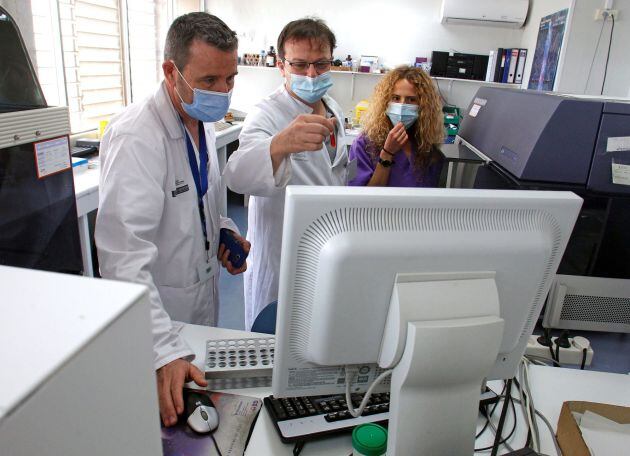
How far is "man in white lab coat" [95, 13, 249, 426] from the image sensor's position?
985 mm

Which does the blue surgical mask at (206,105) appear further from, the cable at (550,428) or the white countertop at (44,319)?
the cable at (550,428)

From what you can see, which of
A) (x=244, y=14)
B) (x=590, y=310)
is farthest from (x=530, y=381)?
(x=244, y=14)

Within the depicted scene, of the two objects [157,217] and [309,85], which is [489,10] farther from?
[157,217]

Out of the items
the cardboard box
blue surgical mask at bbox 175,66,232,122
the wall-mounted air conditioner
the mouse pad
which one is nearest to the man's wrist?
blue surgical mask at bbox 175,66,232,122

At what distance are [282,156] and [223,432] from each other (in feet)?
2.45

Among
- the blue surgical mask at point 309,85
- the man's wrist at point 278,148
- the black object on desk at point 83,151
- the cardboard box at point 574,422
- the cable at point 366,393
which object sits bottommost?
the cardboard box at point 574,422

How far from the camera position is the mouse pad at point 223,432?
0.80 meters

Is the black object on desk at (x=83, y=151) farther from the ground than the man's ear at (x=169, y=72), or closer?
closer

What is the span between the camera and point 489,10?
4242 mm

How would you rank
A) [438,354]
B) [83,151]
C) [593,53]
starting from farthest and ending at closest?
[593,53] → [83,151] → [438,354]

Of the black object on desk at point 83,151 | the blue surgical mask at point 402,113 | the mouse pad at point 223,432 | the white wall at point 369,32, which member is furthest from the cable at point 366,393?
the white wall at point 369,32

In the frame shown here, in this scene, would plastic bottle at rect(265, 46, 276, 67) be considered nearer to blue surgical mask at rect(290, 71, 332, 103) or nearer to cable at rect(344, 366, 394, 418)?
blue surgical mask at rect(290, 71, 332, 103)

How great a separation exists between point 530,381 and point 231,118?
3777 millimetres

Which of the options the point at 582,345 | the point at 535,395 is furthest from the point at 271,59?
the point at 535,395
